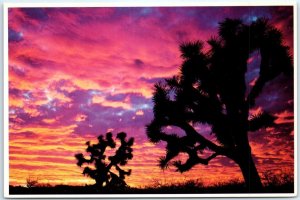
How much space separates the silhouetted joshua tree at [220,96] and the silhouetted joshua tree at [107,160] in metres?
0.21

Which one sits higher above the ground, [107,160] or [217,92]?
[217,92]

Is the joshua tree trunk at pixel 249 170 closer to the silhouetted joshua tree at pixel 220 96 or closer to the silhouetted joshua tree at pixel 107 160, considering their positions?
the silhouetted joshua tree at pixel 220 96

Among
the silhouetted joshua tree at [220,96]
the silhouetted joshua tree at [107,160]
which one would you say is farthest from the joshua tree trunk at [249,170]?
the silhouetted joshua tree at [107,160]

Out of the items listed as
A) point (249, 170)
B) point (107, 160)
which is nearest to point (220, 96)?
point (249, 170)

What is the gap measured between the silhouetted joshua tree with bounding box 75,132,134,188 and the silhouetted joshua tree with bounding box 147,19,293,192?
0.21m

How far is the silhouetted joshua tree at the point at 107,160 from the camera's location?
12.6 ft

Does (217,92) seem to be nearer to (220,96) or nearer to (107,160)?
(220,96)

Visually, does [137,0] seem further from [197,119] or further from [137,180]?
[137,180]

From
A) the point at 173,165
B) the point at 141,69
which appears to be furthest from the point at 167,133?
the point at 141,69

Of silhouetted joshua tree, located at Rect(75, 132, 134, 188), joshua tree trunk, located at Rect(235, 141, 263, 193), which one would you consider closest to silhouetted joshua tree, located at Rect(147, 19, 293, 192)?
joshua tree trunk, located at Rect(235, 141, 263, 193)

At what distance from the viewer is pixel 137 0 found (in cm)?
385

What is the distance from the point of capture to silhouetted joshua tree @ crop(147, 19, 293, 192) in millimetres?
3857

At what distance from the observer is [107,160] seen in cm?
387

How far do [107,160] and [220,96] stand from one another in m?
0.99
